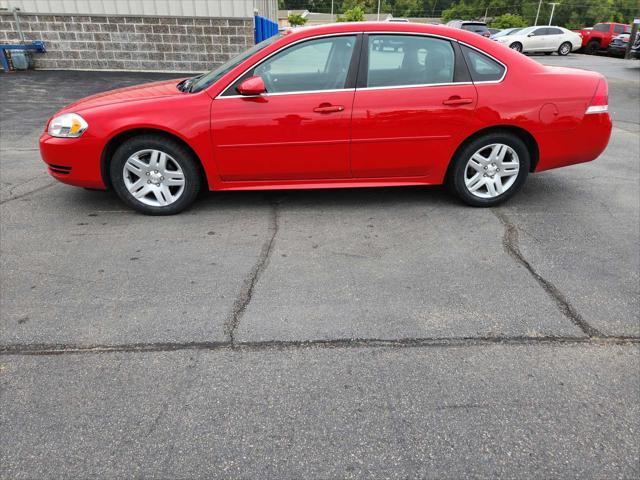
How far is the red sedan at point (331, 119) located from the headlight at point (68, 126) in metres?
0.01

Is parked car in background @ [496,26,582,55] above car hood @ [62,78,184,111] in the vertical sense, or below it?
below

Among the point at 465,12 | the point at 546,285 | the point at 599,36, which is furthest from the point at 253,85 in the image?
the point at 465,12

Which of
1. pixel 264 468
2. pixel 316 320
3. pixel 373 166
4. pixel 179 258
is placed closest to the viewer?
pixel 264 468

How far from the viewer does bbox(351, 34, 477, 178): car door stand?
13.6ft

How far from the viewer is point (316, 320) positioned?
2832mm

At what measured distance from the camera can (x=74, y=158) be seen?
13.5 feet

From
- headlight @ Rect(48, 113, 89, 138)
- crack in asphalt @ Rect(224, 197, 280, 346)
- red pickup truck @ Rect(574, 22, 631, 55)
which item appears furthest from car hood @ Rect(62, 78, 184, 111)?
red pickup truck @ Rect(574, 22, 631, 55)

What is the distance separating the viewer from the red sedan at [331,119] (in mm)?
4062

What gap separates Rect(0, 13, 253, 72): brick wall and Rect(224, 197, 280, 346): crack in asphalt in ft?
36.0

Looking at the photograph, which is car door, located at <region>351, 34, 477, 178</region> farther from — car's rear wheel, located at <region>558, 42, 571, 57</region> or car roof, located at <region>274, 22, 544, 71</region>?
car's rear wheel, located at <region>558, 42, 571, 57</region>

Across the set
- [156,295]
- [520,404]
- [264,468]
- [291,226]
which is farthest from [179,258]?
[520,404]

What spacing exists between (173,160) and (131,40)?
11357mm

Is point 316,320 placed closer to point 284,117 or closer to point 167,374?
point 167,374

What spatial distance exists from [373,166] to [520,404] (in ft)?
8.51
